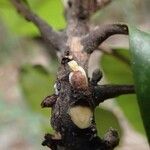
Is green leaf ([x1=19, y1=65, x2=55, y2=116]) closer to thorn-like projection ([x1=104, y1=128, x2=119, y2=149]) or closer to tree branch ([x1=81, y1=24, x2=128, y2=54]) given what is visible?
tree branch ([x1=81, y1=24, x2=128, y2=54])

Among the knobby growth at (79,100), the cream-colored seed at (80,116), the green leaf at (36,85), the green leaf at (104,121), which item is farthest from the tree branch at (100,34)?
the green leaf at (36,85)

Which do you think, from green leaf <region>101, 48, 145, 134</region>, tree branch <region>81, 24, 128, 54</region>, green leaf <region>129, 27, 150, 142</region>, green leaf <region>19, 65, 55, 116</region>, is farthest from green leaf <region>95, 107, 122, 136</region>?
green leaf <region>129, 27, 150, 142</region>

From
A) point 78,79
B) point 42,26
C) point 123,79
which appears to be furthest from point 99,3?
point 78,79

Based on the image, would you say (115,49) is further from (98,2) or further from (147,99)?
(147,99)

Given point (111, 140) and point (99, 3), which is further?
point (99, 3)

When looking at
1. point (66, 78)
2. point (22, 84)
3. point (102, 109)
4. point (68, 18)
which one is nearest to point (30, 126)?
point (22, 84)

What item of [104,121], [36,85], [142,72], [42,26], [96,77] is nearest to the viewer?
[142,72]

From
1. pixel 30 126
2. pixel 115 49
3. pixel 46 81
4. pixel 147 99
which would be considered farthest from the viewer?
pixel 30 126

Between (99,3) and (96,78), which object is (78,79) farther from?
(99,3)
